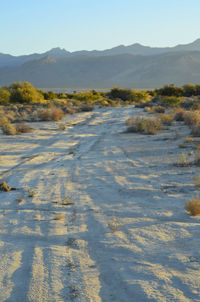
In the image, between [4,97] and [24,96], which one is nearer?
[4,97]

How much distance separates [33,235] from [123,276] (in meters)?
1.50

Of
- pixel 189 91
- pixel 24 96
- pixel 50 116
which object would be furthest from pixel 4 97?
pixel 189 91

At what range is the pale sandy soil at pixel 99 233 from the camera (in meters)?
2.88

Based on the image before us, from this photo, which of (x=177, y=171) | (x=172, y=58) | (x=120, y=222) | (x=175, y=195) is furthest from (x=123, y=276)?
(x=172, y=58)

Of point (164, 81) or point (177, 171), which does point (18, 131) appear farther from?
point (164, 81)

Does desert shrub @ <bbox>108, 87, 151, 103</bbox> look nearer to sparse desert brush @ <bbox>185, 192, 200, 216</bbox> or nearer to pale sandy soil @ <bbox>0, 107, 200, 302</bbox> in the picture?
pale sandy soil @ <bbox>0, 107, 200, 302</bbox>

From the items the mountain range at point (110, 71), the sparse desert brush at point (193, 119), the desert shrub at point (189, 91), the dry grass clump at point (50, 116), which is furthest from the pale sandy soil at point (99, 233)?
the mountain range at point (110, 71)

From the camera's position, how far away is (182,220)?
169 inches

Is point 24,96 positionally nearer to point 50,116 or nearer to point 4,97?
point 4,97

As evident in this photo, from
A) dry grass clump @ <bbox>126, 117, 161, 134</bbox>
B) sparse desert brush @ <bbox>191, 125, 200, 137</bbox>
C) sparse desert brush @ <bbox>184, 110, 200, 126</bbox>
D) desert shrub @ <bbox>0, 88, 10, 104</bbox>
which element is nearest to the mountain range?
desert shrub @ <bbox>0, 88, 10, 104</bbox>

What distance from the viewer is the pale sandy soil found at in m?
2.88

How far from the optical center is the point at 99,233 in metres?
4.00

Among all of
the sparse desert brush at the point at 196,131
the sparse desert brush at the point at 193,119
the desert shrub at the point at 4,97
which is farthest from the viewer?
the desert shrub at the point at 4,97

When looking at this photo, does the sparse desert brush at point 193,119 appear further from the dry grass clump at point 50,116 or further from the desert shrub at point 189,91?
the desert shrub at point 189,91
